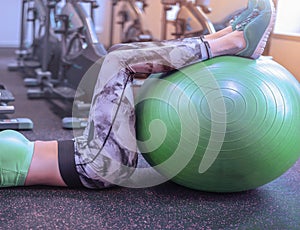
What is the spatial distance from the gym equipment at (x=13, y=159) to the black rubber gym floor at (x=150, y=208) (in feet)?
0.18

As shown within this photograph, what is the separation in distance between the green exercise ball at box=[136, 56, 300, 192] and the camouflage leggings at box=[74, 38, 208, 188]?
5 centimetres

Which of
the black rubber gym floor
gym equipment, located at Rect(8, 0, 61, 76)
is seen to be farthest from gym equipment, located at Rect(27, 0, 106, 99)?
the black rubber gym floor

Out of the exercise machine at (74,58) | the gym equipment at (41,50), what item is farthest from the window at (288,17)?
the gym equipment at (41,50)

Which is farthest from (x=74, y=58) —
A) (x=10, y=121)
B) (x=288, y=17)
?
(x=288, y=17)

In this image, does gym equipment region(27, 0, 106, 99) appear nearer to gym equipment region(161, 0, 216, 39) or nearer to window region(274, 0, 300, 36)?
gym equipment region(161, 0, 216, 39)

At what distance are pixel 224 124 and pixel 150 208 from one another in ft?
1.26

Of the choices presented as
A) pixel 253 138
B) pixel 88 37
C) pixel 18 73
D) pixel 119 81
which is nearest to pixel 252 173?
pixel 253 138

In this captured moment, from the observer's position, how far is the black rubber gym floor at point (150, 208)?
4.62 ft

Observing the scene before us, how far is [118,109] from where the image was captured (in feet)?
5.23

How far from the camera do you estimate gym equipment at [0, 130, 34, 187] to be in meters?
1.56

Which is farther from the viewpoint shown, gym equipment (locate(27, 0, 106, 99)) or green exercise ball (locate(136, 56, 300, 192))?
gym equipment (locate(27, 0, 106, 99))

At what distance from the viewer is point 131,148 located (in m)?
1.61

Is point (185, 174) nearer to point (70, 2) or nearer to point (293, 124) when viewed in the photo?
point (293, 124)

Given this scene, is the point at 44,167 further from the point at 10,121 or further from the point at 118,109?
the point at 10,121
